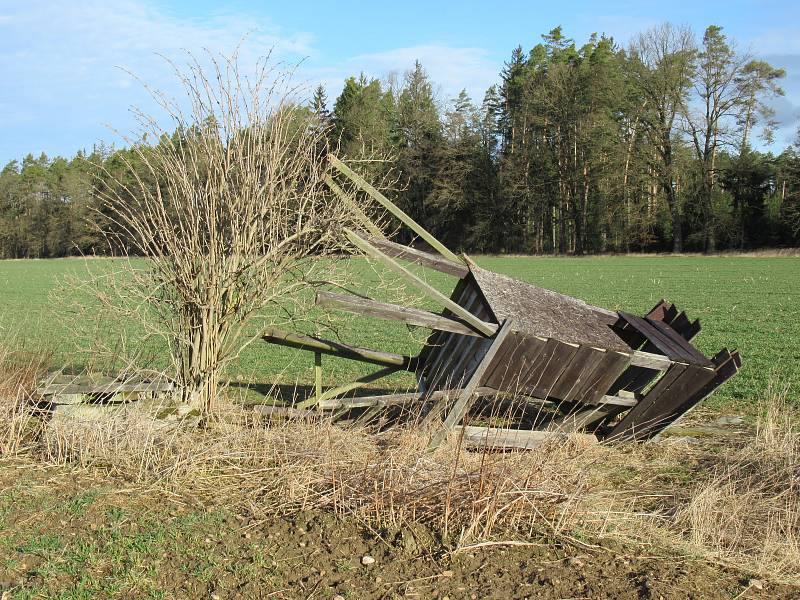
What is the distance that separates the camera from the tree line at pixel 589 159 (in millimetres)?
58094

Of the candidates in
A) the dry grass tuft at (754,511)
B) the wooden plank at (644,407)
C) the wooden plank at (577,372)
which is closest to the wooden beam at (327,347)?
the wooden plank at (577,372)

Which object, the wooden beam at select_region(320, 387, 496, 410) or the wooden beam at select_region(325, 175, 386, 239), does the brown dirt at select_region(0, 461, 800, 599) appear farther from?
the wooden beam at select_region(325, 175, 386, 239)

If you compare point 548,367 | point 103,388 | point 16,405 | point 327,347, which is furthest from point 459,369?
point 16,405

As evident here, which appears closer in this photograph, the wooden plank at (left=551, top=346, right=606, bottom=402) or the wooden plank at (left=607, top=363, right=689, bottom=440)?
the wooden plank at (left=551, top=346, right=606, bottom=402)

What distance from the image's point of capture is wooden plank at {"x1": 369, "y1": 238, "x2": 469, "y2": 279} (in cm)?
738

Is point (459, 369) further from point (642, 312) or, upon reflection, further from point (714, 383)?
point (642, 312)

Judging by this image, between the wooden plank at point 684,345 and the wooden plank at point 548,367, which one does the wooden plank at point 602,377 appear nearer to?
the wooden plank at point 548,367

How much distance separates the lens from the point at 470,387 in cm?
638

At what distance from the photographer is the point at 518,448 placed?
6.80 meters

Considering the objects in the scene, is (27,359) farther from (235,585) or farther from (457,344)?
(235,585)

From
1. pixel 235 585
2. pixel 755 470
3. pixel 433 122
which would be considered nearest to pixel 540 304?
pixel 755 470

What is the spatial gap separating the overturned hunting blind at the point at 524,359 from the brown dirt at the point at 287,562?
68.3 inches

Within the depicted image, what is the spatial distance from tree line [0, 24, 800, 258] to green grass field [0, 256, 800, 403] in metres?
15.6

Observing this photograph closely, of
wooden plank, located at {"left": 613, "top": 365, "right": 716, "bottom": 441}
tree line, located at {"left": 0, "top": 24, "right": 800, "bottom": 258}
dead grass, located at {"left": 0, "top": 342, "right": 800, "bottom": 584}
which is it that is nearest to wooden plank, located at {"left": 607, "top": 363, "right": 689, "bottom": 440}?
wooden plank, located at {"left": 613, "top": 365, "right": 716, "bottom": 441}
